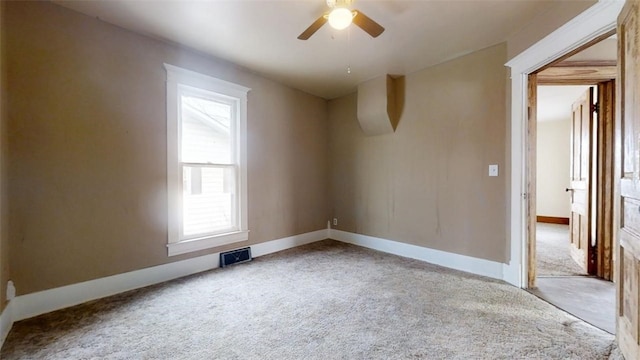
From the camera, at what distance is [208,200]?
10.8 feet

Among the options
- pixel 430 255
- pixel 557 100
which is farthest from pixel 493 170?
pixel 557 100

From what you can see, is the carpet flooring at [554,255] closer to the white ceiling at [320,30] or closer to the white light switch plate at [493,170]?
the white light switch plate at [493,170]

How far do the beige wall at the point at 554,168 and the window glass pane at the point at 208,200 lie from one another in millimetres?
7096

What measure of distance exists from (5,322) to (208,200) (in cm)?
183

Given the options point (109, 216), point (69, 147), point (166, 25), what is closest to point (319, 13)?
point (166, 25)

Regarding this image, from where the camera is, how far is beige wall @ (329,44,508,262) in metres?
2.88

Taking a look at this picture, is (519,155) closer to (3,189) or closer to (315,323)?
(315,323)

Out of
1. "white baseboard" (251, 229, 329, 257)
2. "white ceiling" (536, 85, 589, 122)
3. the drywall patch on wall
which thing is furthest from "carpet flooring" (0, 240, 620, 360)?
"white ceiling" (536, 85, 589, 122)

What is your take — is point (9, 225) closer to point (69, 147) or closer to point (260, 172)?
point (69, 147)

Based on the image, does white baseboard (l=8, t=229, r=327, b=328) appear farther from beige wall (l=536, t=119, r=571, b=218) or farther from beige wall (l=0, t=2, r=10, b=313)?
beige wall (l=536, t=119, r=571, b=218)

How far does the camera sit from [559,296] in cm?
242

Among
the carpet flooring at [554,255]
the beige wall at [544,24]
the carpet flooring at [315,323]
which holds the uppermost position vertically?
the beige wall at [544,24]

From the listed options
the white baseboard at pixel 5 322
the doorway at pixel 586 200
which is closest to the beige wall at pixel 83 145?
the white baseboard at pixel 5 322

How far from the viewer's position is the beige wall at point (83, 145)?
6.88 feet
